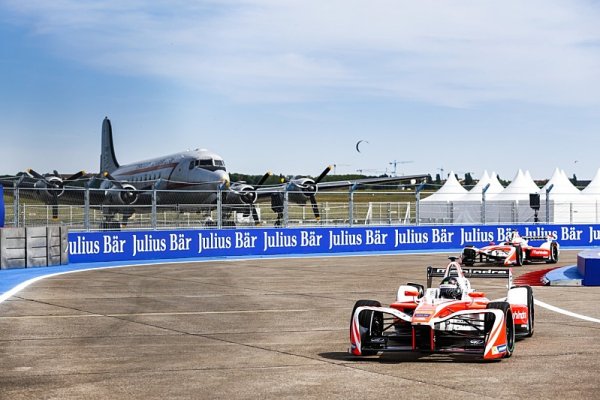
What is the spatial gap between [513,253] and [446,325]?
1757 cm

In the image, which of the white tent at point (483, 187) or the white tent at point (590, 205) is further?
the white tent at point (483, 187)

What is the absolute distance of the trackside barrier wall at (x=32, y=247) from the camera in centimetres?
2692

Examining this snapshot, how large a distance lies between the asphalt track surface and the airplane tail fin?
48.3m

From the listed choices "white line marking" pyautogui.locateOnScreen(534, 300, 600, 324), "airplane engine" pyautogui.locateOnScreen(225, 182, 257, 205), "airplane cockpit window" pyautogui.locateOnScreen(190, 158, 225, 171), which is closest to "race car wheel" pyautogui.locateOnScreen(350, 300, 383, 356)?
"white line marking" pyautogui.locateOnScreen(534, 300, 600, 324)

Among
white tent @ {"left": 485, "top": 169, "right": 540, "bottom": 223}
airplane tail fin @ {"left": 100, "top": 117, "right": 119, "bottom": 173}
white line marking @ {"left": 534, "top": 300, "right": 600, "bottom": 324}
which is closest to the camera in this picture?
white line marking @ {"left": 534, "top": 300, "right": 600, "bottom": 324}

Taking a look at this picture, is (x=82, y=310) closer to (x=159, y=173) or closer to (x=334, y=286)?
(x=334, y=286)

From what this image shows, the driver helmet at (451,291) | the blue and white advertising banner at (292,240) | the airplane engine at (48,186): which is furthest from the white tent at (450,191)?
the driver helmet at (451,291)

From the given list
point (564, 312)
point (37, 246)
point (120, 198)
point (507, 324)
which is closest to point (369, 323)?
point (507, 324)

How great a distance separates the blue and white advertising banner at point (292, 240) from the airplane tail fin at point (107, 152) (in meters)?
34.1

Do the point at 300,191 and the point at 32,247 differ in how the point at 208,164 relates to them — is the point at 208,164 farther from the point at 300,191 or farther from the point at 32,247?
the point at 32,247

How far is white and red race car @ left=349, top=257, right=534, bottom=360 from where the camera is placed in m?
10.6

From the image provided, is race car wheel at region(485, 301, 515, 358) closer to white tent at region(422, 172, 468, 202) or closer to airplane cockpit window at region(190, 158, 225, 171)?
airplane cockpit window at region(190, 158, 225, 171)

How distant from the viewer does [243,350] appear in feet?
37.8

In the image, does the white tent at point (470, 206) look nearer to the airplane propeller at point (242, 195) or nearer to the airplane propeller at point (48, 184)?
the airplane propeller at point (242, 195)
